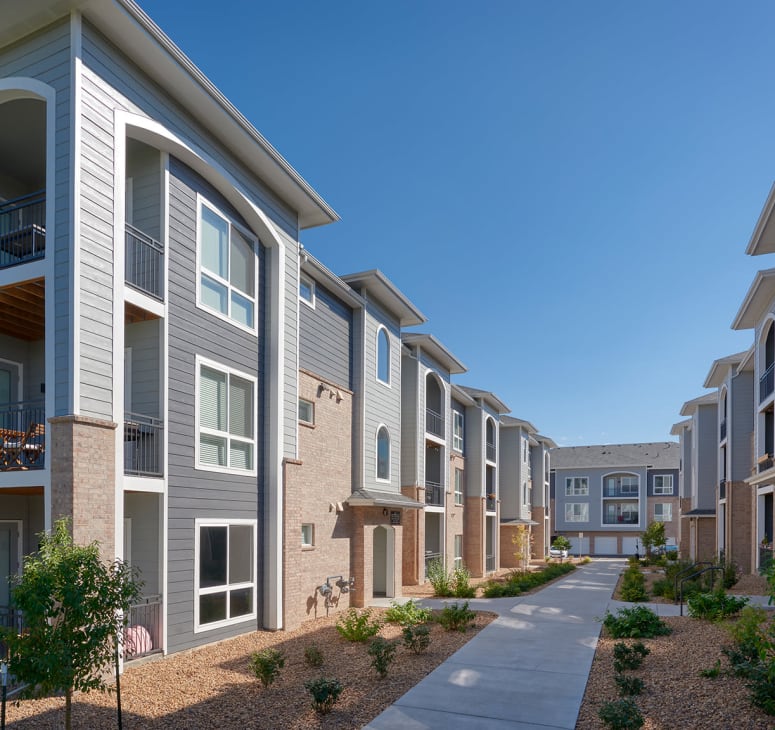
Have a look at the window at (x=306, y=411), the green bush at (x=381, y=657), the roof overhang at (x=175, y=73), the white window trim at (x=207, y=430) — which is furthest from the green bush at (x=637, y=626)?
the roof overhang at (x=175, y=73)

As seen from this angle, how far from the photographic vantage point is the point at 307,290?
15992 mm

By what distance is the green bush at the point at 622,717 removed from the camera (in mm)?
6836

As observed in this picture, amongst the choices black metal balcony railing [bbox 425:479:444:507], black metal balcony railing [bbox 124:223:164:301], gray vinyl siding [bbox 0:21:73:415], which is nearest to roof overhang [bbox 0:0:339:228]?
gray vinyl siding [bbox 0:21:73:415]

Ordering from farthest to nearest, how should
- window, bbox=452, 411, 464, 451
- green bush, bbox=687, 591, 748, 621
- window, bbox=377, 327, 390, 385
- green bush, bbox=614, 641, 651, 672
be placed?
window, bbox=452, 411, 464, 451 < window, bbox=377, 327, 390, 385 < green bush, bbox=687, 591, 748, 621 < green bush, bbox=614, 641, 651, 672

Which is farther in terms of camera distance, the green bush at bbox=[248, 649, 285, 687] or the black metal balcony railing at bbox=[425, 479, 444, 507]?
the black metal balcony railing at bbox=[425, 479, 444, 507]

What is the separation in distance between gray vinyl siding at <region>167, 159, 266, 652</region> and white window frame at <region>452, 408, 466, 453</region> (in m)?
17.2

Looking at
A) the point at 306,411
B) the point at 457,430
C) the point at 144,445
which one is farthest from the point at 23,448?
the point at 457,430

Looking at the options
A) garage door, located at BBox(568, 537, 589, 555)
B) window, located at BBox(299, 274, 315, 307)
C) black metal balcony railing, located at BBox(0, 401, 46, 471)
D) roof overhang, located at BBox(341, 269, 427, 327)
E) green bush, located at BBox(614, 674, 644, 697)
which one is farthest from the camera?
garage door, located at BBox(568, 537, 589, 555)

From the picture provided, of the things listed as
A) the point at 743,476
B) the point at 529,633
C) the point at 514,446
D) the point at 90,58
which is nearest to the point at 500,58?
the point at 90,58

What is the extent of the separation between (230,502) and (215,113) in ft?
23.4

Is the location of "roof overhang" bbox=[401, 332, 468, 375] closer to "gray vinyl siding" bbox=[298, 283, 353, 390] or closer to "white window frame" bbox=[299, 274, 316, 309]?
"gray vinyl siding" bbox=[298, 283, 353, 390]

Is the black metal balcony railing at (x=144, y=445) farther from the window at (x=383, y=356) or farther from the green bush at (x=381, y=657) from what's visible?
the window at (x=383, y=356)

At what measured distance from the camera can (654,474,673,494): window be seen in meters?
59.2

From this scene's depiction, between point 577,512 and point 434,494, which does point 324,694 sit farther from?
point 577,512
